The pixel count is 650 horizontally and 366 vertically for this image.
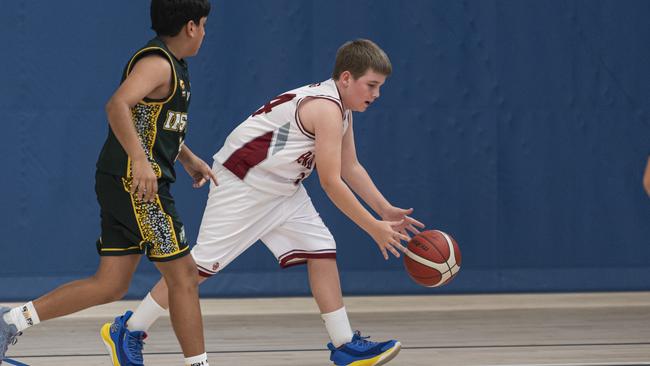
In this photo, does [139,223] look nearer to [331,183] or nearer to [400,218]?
[331,183]

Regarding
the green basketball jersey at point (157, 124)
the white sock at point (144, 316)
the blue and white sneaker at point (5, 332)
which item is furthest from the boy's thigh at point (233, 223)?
the blue and white sneaker at point (5, 332)

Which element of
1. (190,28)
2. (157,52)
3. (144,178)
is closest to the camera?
(144,178)

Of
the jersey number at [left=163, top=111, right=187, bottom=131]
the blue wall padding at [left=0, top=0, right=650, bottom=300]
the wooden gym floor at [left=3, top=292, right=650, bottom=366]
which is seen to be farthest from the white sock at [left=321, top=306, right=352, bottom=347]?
the blue wall padding at [left=0, top=0, right=650, bottom=300]

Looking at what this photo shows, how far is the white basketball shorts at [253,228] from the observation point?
154 inches

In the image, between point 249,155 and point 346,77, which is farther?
point 249,155

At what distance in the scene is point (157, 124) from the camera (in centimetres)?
327

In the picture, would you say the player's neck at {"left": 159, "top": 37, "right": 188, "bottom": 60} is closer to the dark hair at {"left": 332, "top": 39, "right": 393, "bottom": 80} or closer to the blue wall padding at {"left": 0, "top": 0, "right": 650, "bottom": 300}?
the dark hair at {"left": 332, "top": 39, "right": 393, "bottom": 80}

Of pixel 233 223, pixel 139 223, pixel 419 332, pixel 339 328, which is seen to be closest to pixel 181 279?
pixel 139 223

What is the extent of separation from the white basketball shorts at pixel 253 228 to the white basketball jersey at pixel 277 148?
0.05 metres

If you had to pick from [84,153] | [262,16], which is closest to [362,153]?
[262,16]

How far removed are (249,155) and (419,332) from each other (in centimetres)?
149

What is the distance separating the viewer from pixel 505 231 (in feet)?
20.3

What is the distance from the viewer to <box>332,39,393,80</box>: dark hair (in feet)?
12.4

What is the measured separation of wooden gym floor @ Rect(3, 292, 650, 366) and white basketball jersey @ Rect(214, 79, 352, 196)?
2.43 ft
